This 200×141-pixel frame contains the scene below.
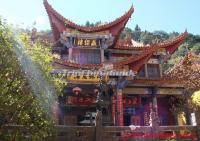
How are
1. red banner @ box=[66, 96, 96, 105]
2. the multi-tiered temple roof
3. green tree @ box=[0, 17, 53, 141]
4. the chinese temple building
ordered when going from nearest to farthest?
1. green tree @ box=[0, 17, 53, 141]
2. the chinese temple building
3. red banner @ box=[66, 96, 96, 105]
4. the multi-tiered temple roof

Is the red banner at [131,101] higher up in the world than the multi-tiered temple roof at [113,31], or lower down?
lower down

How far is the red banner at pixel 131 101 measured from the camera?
18922mm

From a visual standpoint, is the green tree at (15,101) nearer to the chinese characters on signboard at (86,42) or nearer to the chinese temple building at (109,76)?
the chinese temple building at (109,76)

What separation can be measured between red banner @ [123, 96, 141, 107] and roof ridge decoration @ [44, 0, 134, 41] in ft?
13.5

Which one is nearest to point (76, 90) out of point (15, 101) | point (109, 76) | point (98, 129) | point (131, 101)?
point (109, 76)

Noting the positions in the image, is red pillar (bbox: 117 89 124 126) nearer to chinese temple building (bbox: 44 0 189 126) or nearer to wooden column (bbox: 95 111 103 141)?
chinese temple building (bbox: 44 0 189 126)

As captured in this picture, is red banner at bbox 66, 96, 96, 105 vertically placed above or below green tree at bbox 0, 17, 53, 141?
above

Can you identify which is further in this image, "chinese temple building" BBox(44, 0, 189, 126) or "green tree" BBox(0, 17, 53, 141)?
"chinese temple building" BBox(44, 0, 189, 126)

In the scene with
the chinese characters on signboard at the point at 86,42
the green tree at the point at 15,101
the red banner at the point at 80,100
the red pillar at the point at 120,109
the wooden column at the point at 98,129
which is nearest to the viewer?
the green tree at the point at 15,101

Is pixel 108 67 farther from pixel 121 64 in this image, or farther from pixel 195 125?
pixel 195 125

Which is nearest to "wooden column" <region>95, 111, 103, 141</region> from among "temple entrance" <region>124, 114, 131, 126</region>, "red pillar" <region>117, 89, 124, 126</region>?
"red pillar" <region>117, 89, 124, 126</region>

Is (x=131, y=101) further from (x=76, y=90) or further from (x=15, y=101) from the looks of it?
(x=15, y=101)

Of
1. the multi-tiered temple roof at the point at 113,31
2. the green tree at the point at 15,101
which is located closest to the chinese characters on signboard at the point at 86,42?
the multi-tiered temple roof at the point at 113,31

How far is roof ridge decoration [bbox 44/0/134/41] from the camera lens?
1870cm
